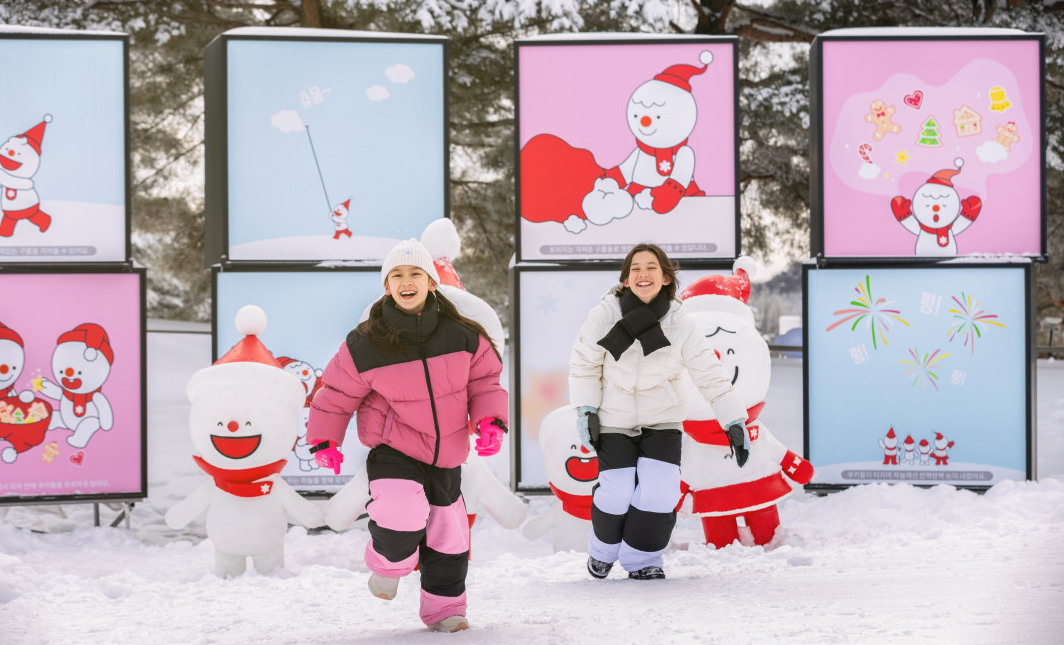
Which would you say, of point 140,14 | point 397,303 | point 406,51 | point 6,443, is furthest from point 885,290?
point 140,14

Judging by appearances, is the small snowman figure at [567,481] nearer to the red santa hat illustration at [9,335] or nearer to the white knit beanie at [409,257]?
the white knit beanie at [409,257]

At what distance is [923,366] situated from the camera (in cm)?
611

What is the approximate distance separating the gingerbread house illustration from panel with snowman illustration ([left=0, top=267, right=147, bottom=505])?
15.9 ft

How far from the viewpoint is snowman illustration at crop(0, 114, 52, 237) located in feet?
18.8

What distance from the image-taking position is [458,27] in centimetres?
1023

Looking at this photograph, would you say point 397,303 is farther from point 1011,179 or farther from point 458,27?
point 458,27

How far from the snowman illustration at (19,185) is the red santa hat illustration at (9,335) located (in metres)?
0.52

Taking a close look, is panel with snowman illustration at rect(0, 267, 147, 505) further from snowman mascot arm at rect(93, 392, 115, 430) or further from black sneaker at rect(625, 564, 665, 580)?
black sneaker at rect(625, 564, 665, 580)

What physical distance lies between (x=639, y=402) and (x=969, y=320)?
2.92 metres

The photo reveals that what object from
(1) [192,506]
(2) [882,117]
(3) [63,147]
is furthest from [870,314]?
(3) [63,147]

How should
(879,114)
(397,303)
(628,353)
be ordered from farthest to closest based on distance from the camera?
(879,114) < (628,353) < (397,303)

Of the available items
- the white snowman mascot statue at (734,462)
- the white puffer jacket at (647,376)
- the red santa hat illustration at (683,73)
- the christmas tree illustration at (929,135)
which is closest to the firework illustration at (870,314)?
the christmas tree illustration at (929,135)

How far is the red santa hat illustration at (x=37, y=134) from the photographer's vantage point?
576 cm

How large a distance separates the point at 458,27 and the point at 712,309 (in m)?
6.08
